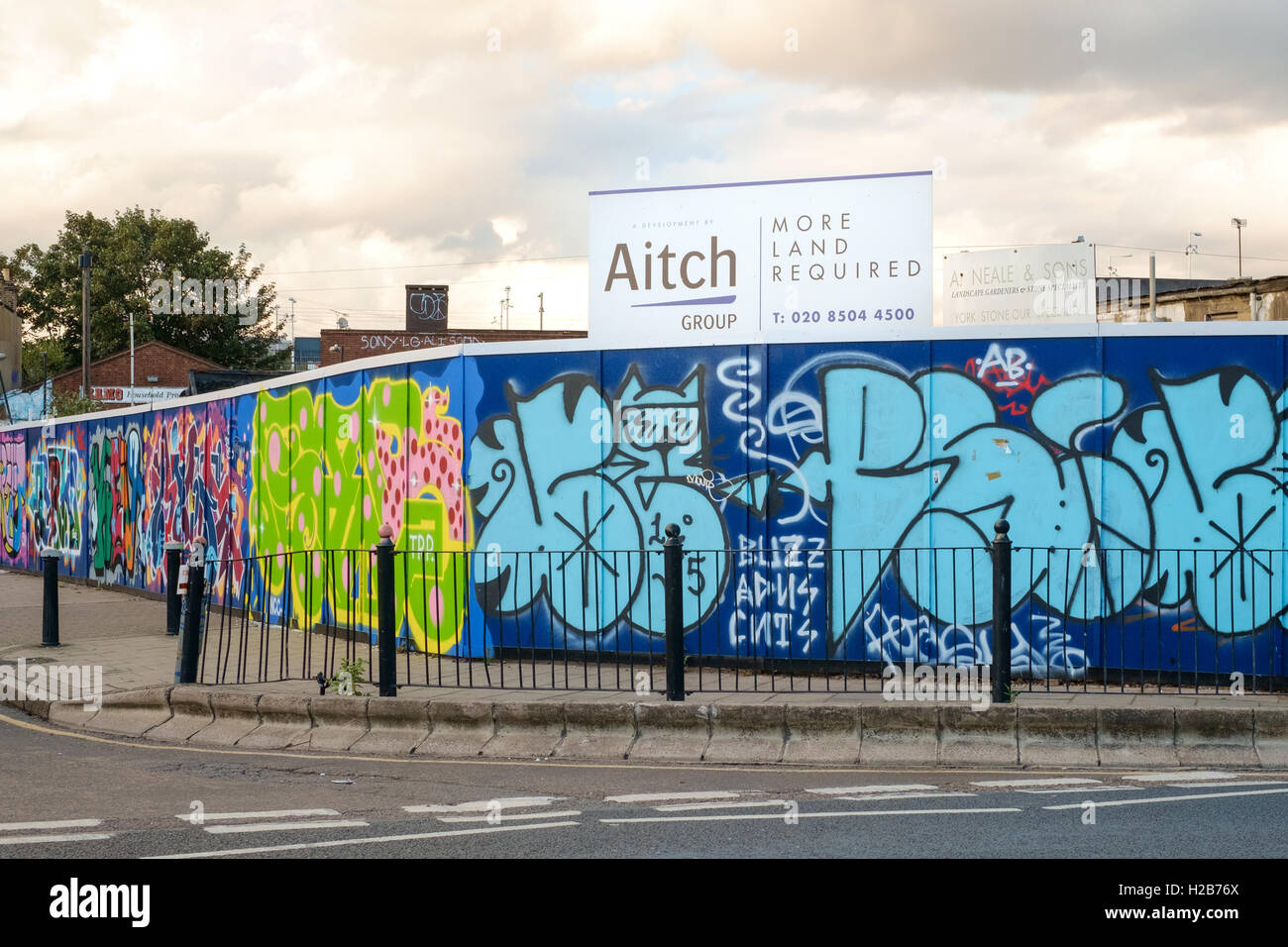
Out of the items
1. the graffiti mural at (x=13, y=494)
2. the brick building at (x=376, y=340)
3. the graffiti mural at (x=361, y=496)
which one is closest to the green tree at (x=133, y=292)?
the brick building at (x=376, y=340)

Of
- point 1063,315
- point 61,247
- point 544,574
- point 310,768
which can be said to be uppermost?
point 61,247

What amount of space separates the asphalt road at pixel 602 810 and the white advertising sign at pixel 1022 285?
50.5 feet

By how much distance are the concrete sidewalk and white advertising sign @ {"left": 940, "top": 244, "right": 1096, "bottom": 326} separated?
14.2 m

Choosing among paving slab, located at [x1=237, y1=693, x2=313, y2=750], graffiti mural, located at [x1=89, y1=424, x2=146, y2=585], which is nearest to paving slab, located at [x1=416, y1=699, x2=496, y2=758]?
paving slab, located at [x1=237, y1=693, x2=313, y2=750]

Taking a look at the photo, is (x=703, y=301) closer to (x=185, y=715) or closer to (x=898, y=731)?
(x=898, y=731)

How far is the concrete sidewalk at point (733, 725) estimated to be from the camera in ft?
28.3

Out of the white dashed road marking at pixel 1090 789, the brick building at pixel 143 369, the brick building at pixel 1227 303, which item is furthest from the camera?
the brick building at pixel 143 369

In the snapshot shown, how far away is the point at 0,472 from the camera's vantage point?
26781mm

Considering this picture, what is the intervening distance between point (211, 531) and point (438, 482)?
251 inches

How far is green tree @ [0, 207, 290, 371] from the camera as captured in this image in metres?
66.8

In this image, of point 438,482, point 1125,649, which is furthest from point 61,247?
point 1125,649

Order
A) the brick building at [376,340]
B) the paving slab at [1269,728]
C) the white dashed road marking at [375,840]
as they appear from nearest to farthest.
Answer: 1. the white dashed road marking at [375,840]
2. the paving slab at [1269,728]
3. the brick building at [376,340]

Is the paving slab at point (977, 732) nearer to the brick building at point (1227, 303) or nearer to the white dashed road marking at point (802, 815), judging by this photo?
the white dashed road marking at point (802, 815)

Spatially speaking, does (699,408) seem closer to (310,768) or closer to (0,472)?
(310,768)
